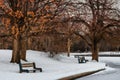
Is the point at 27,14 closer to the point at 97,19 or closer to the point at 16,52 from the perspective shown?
the point at 16,52

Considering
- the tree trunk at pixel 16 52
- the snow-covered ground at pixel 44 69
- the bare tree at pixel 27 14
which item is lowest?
the snow-covered ground at pixel 44 69

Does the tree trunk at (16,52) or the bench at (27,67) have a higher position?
the tree trunk at (16,52)

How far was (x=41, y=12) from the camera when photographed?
27.0m

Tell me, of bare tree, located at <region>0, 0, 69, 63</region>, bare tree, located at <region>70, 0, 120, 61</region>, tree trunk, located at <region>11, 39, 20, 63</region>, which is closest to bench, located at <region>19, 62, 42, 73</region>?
bare tree, located at <region>0, 0, 69, 63</region>

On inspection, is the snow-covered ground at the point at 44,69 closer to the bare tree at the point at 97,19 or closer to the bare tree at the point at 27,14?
the bare tree at the point at 27,14

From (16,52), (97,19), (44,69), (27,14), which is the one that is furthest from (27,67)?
(97,19)

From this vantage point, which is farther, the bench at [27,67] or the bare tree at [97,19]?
the bare tree at [97,19]

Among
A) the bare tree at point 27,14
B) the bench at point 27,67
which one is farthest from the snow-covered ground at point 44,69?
the bare tree at point 27,14

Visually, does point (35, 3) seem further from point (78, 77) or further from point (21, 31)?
point (78, 77)

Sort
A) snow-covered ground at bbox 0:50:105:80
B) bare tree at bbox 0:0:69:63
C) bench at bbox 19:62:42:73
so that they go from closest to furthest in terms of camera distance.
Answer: snow-covered ground at bbox 0:50:105:80, bench at bbox 19:62:42:73, bare tree at bbox 0:0:69:63

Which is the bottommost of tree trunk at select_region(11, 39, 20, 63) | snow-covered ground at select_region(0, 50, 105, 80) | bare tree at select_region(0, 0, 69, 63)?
snow-covered ground at select_region(0, 50, 105, 80)

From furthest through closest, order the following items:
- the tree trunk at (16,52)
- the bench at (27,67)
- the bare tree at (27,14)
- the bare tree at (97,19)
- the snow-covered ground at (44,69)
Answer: the bare tree at (97,19)
the tree trunk at (16,52)
the bare tree at (27,14)
the bench at (27,67)
the snow-covered ground at (44,69)

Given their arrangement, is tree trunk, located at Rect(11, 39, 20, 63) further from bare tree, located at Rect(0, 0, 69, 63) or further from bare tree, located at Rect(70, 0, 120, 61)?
bare tree, located at Rect(70, 0, 120, 61)

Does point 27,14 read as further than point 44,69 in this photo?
No
